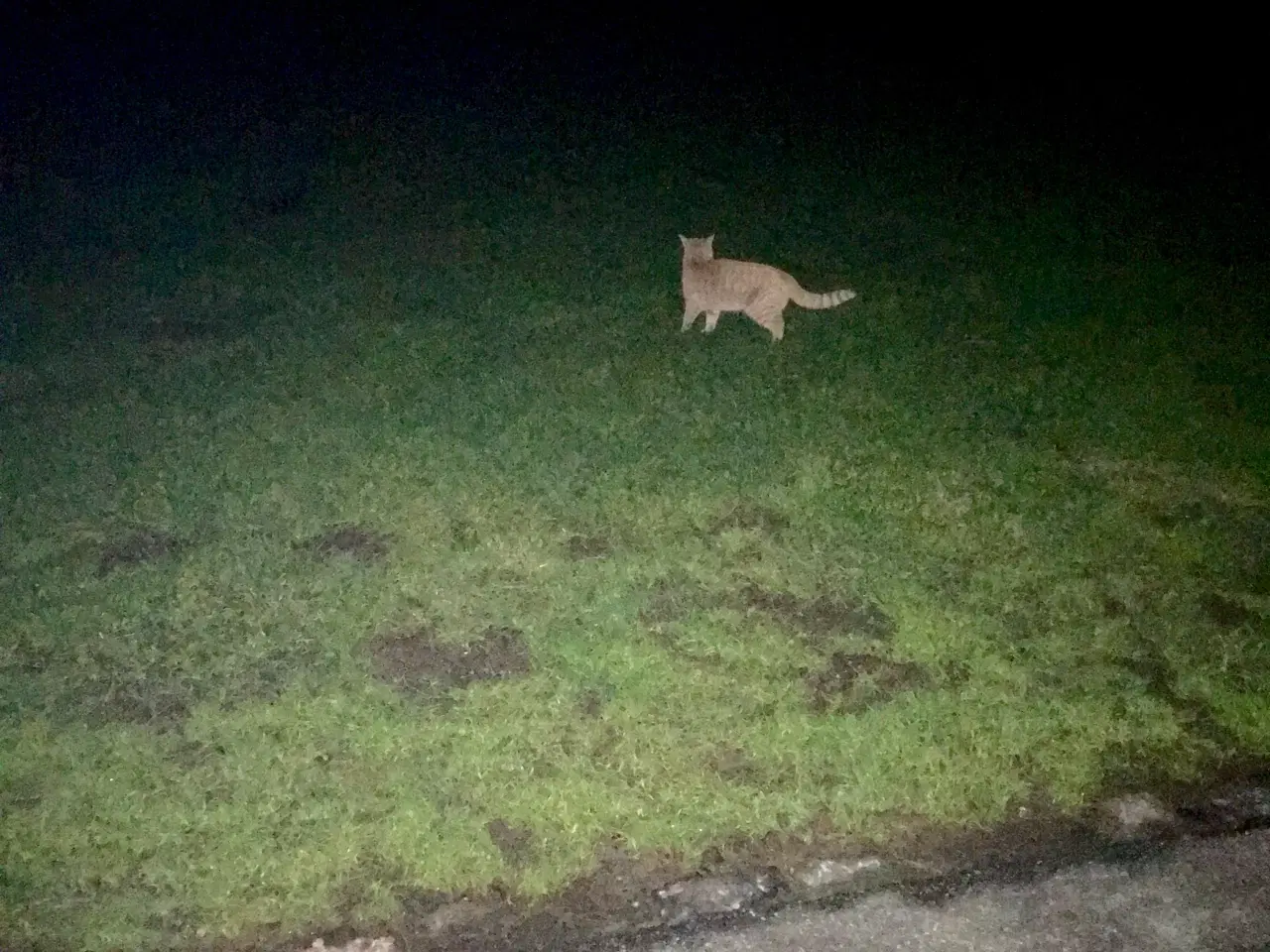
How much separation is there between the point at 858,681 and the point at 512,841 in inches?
46.9

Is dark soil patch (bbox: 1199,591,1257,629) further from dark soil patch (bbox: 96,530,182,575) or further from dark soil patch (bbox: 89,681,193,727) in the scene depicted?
dark soil patch (bbox: 96,530,182,575)

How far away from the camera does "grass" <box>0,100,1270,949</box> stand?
9.93ft

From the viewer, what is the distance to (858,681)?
3475 mm

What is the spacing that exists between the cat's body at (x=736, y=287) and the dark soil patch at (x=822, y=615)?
6.72ft

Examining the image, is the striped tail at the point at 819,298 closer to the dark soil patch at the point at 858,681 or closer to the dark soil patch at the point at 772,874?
the dark soil patch at the point at 858,681

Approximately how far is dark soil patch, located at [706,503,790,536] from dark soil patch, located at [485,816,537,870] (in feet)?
5.03

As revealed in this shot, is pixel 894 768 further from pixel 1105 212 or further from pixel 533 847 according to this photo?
pixel 1105 212

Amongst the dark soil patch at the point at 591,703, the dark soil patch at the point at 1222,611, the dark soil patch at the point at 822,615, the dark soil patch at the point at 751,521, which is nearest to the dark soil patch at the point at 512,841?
the dark soil patch at the point at 591,703

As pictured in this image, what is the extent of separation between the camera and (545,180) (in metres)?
7.89

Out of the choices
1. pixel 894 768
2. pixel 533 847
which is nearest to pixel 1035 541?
pixel 894 768

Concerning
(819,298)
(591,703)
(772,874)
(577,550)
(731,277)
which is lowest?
(772,874)

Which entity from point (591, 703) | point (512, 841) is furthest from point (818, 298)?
point (512, 841)

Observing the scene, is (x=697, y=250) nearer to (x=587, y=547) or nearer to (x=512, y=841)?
(x=587, y=547)

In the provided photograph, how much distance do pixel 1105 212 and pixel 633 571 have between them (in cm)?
503
